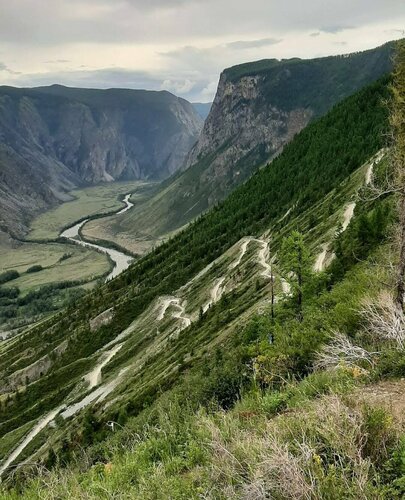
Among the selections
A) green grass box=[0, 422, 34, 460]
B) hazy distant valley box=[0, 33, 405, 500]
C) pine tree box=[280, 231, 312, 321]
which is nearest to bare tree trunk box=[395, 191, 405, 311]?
hazy distant valley box=[0, 33, 405, 500]

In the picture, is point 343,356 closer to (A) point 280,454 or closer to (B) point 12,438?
(A) point 280,454

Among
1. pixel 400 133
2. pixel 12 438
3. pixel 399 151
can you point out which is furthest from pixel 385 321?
pixel 12 438

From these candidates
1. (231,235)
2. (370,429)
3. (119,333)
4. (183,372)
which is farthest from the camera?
(231,235)

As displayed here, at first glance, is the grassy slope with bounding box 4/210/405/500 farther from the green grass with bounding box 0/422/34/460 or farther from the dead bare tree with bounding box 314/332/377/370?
the green grass with bounding box 0/422/34/460

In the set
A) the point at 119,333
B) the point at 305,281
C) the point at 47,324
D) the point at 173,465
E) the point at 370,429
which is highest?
the point at 370,429

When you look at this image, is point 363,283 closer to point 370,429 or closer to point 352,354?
point 352,354

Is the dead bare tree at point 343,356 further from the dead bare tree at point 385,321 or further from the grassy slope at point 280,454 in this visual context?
the dead bare tree at point 385,321

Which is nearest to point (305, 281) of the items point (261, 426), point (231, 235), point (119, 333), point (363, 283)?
point (363, 283)

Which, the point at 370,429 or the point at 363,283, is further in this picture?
the point at 363,283
